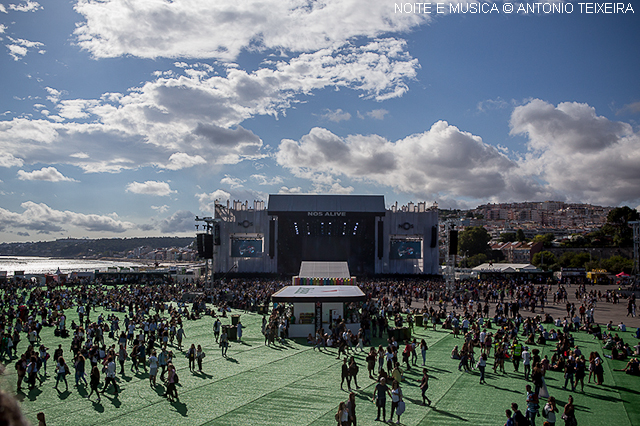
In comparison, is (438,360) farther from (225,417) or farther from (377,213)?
(377,213)

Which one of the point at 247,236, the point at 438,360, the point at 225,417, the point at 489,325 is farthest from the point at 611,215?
the point at 225,417

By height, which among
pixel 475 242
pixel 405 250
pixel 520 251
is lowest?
pixel 520 251

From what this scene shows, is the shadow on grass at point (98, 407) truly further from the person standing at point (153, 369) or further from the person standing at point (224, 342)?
the person standing at point (224, 342)

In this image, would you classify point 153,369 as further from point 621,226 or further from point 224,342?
point 621,226

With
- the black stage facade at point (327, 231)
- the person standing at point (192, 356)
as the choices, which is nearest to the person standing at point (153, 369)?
the person standing at point (192, 356)

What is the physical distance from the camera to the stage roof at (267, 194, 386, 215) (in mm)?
58312

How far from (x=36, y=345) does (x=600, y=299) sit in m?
39.7

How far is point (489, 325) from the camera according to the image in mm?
24125

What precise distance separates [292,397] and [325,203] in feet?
153

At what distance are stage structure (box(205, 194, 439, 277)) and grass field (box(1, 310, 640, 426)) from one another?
40.9m

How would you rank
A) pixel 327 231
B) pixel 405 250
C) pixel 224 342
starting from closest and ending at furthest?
pixel 224 342 < pixel 405 250 < pixel 327 231

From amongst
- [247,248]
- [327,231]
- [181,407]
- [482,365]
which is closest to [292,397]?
[181,407]

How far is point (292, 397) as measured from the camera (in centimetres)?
1273

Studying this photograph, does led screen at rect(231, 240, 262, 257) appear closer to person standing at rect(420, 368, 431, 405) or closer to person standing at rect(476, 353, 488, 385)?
person standing at rect(476, 353, 488, 385)
